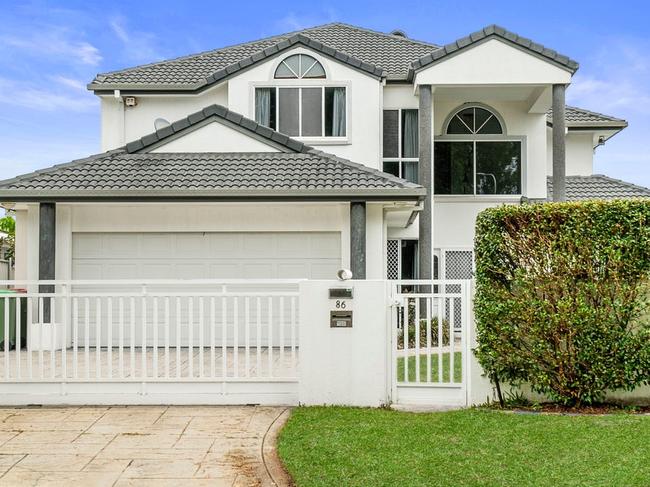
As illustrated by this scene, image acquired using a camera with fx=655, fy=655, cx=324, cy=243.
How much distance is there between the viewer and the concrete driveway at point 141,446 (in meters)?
5.62

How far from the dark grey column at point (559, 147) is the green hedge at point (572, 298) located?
950 centimetres

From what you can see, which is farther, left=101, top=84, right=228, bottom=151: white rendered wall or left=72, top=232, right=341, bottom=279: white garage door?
left=101, top=84, right=228, bottom=151: white rendered wall

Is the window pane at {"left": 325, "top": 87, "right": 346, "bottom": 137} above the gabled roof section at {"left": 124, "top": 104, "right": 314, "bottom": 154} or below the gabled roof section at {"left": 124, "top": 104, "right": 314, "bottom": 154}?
above

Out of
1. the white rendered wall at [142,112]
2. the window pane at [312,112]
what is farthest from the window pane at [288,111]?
the white rendered wall at [142,112]

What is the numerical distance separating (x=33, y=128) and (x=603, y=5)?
55.2 feet

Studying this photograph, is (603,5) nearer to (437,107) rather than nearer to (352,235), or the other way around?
(437,107)

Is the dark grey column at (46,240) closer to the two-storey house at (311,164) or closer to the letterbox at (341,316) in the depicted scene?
the two-storey house at (311,164)

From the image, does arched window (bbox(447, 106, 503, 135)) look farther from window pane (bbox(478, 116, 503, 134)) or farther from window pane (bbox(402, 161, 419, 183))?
window pane (bbox(402, 161, 419, 183))

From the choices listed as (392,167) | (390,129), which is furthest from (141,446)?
(390,129)

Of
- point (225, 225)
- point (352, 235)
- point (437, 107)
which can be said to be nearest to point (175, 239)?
point (225, 225)

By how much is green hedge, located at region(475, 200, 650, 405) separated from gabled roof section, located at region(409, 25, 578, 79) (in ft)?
32.6

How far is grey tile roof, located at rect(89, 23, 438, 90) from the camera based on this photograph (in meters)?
17.8

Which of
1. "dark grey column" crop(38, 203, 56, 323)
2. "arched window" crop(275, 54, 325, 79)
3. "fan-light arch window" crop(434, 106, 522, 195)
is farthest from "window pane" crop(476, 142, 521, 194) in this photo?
"dark grey column" crop(38, 203, 56, 323)

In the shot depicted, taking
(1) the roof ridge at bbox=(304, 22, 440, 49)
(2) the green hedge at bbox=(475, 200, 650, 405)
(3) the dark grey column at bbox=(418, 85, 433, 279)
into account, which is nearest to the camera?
(2) the green hedge at bbox=(475, 200, 650, 405)
